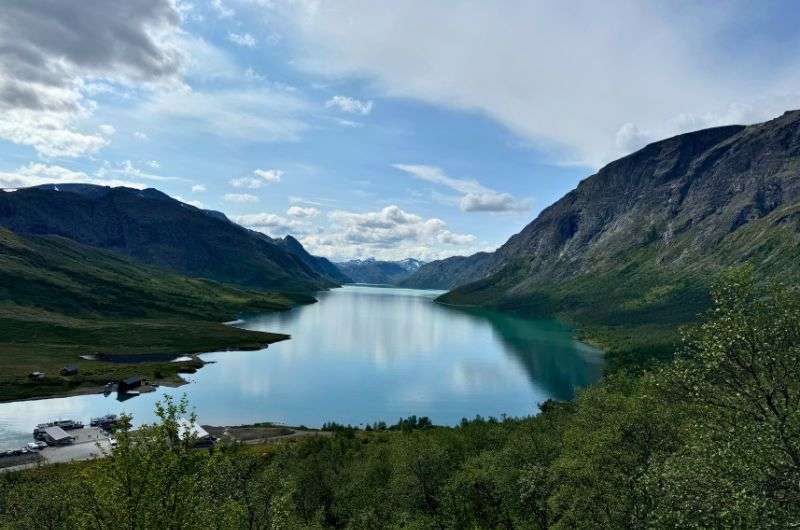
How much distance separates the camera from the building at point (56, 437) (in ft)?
345

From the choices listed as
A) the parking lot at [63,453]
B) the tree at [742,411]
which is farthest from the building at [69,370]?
the tree at [742,411]

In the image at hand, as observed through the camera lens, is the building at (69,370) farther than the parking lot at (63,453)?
Yes

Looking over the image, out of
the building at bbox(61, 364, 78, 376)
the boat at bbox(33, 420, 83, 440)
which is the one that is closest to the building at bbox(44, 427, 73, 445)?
the boat at bbox(33, 420, 83, 440)

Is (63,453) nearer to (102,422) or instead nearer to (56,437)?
(56,437)

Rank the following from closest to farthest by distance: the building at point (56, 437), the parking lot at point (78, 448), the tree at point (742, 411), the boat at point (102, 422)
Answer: the tree at point (742, 411)
the parking lot at point (78, 448)
the building at point (56, 437)
the boat at point (102, 422)

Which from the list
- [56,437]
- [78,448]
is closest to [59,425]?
[56,437]

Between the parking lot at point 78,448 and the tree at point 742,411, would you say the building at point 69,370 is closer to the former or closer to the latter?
the parking lot at point 78,448

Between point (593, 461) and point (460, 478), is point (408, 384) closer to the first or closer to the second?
point (460, 478)

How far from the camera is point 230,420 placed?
12962 cm

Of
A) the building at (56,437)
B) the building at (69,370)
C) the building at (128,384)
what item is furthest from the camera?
the building at (69,370)

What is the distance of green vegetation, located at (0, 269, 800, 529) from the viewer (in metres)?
20.4

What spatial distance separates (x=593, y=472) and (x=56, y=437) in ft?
380

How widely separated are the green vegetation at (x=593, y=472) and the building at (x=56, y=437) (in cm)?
5009

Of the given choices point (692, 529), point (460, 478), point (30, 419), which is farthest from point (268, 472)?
point (30, 419)
